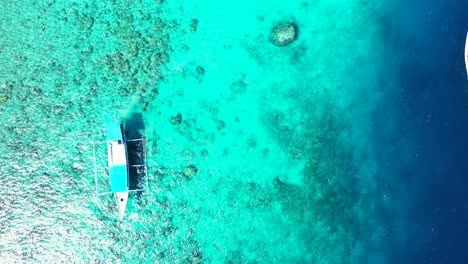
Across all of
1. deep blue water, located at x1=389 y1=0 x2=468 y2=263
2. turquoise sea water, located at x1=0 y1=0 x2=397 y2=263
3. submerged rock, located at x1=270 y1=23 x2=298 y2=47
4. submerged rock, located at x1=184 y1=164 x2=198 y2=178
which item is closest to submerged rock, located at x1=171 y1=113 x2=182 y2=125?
turquoise sea water, located at x1=0 y1=0 x2=397 y2=263

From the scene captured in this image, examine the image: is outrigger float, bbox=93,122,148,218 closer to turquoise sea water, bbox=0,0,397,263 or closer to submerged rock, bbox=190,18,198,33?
turquoise sea water, bbox=0,0,397,263

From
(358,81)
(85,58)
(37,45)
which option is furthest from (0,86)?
(358,81)

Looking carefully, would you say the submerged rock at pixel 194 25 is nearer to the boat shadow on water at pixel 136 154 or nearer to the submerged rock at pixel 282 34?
the submerged rock at pixel 282 34

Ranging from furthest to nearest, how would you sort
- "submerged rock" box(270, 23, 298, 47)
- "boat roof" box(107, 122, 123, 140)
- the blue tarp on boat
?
"submerged rock" box(270, 23, 298, 47) → "boat roof" box(107, 122, 123, 140) → the blue tarp on boat

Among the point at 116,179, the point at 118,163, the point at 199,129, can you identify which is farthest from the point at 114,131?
the point at 199,129

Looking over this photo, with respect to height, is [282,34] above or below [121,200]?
above

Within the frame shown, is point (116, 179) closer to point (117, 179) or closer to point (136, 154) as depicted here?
point (117, 179)
